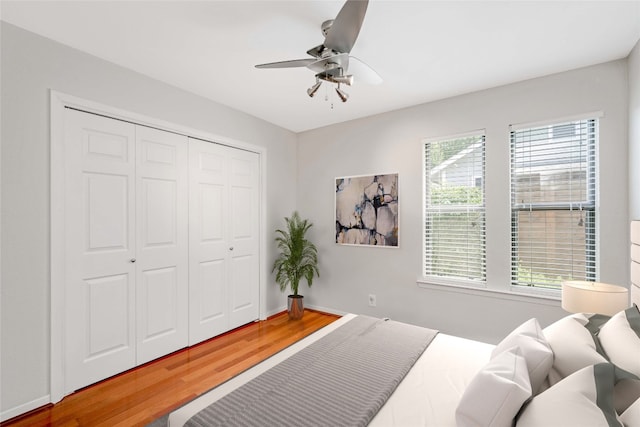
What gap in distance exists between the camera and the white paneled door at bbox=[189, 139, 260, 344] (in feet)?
10.1

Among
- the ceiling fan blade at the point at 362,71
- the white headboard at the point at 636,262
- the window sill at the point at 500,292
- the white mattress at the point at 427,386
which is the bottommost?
the white mattress at the point at 427,386

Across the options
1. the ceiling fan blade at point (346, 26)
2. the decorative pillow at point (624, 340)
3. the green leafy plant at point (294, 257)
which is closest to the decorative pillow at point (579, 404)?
the decorative pillow at point (624, 340)

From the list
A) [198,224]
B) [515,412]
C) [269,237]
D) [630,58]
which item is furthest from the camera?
[269,237]

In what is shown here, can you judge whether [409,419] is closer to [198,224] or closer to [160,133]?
[198,224]

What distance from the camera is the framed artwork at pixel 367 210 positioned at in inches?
137

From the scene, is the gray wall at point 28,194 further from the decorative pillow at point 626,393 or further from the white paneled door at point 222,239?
the decorative pillow at point 626,393

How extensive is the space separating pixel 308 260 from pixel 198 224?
1.61 meters

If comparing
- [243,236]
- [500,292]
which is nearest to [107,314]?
[243,236]

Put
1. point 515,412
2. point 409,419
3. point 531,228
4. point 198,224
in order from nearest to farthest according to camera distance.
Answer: point 515,412 → point 409,419 → point 531,228 → point 198,224

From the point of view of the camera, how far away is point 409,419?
1230 millimetres

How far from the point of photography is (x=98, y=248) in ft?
7.74

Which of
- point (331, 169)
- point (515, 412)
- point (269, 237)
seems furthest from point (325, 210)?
point (515, 412)

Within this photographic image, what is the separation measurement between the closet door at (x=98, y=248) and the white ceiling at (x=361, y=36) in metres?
0.64

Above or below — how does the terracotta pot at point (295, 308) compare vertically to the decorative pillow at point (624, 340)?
below
